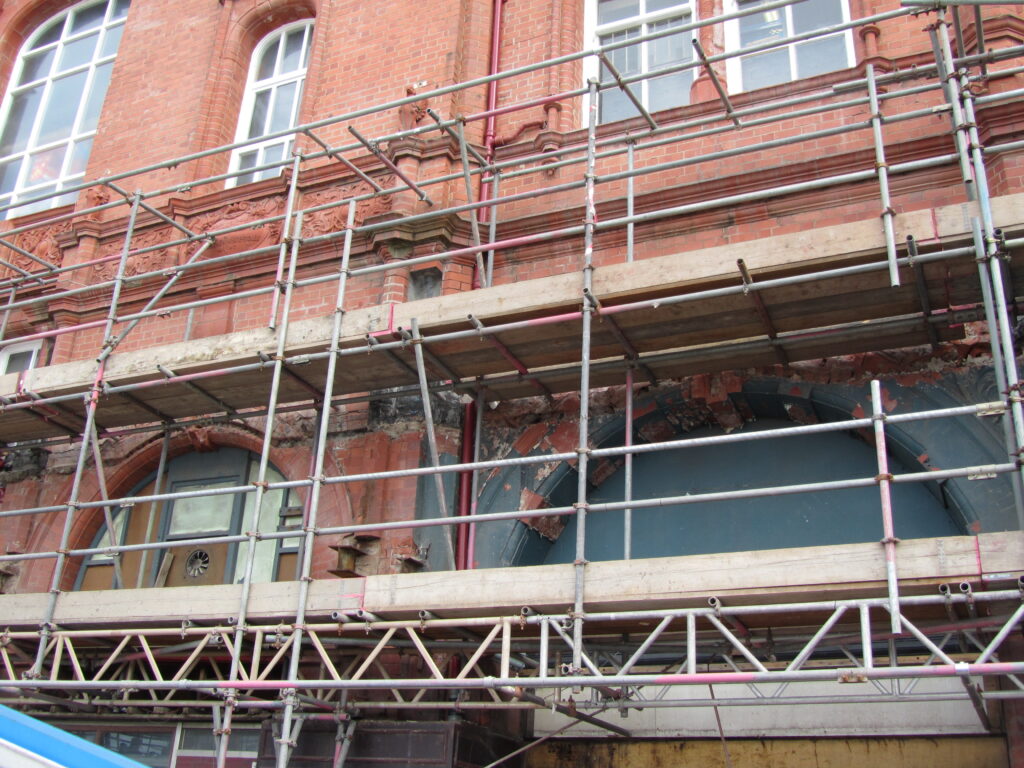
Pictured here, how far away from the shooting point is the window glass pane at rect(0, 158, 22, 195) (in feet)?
46.2

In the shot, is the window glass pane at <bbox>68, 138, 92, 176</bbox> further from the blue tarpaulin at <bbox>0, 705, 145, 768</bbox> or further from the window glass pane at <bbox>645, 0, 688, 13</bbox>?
the blue tarpaulin at <bbox>0, 705, 145, 768</bbox>

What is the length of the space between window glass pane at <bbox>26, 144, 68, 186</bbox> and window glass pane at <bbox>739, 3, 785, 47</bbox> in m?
8.59

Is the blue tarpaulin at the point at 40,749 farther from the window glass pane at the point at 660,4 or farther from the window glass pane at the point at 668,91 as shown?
the window glass pane at the point at 660,4

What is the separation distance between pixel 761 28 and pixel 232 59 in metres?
6.30

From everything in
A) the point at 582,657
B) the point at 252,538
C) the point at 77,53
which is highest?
the point at 77,53

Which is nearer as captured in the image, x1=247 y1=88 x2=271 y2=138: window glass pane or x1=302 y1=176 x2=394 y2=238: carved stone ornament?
x1=302 y1=176 x2=394 y2=238: carved stone ornament

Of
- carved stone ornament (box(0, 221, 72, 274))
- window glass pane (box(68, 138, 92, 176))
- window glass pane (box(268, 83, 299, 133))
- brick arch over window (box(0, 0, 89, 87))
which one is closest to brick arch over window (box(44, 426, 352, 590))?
→ carved stone ornament (box(0, 221, 72, 274))

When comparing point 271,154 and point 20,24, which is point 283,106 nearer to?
point 271,154

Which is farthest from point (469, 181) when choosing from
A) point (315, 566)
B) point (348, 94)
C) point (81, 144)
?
point (81, 144)

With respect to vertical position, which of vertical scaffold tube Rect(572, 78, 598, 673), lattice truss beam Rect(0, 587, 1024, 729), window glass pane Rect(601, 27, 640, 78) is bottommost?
lattice truss beam Rect(0, 587, 1024, 729)

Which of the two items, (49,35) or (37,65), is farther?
(49,35)

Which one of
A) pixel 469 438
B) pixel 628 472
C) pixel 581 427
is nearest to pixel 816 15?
pixel 469 438

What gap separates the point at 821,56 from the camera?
33.1ft

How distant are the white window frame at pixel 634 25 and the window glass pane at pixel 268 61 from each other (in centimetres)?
413
